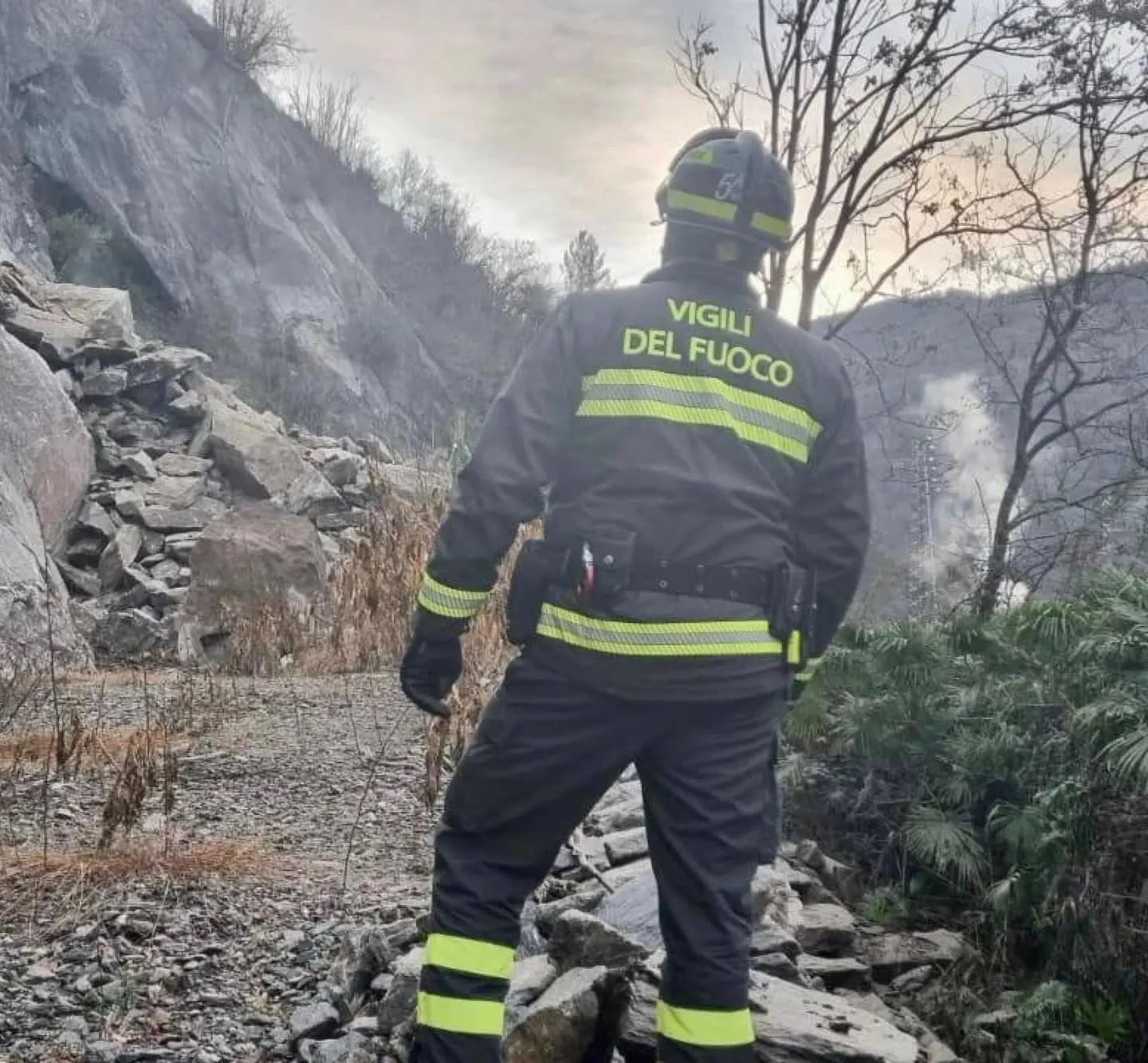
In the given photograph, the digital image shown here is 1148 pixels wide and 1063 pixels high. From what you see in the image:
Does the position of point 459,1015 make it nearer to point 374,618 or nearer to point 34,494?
point 374,618

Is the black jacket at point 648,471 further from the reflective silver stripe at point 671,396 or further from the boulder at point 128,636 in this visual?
the boulder at point 128,636

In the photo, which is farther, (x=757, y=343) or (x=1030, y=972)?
(x=1030, y=972)

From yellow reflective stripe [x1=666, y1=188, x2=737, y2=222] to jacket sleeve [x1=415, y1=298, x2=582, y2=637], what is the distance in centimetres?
34

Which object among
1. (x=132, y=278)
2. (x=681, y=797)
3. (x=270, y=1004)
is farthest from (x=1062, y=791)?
(x=132, y=278)

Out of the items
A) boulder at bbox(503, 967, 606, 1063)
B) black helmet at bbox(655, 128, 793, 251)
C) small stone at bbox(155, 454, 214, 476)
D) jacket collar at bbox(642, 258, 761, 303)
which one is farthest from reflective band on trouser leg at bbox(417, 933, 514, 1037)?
small stone at bbox(155, 454, 214, 476)

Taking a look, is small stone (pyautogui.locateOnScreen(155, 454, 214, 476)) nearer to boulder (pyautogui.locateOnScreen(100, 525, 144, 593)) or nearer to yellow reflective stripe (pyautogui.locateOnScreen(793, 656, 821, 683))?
boulder (pyautogui.locateOnScreen(100, 525, 144, 593))

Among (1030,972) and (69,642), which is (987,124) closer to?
(1030,972)

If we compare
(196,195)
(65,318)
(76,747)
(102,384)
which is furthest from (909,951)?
(196,195)

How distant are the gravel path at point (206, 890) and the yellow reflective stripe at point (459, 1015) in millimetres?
879

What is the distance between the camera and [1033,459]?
1027 cm

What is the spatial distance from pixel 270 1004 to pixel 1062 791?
8.74ft

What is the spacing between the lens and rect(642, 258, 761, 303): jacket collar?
2326 millimetres

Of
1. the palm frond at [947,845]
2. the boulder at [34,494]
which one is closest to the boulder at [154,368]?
the boulder at [34,494]

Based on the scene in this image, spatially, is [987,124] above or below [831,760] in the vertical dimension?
above
